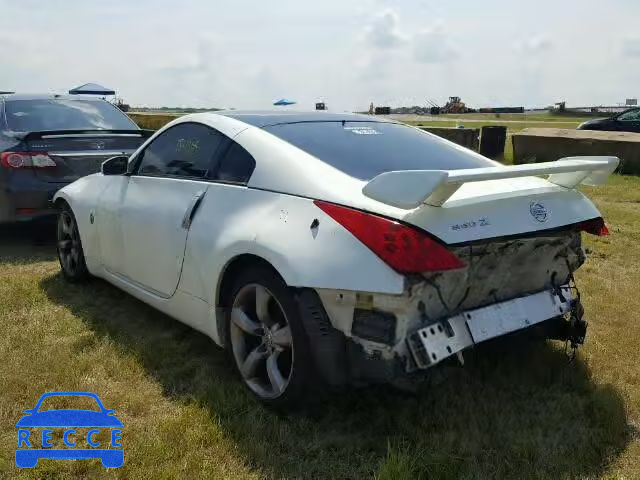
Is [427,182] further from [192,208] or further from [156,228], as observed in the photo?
[156,228]

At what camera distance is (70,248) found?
496cm

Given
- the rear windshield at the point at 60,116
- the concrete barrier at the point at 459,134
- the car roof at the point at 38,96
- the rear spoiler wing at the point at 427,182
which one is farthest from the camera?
the concrete barrier at the point at 459,134

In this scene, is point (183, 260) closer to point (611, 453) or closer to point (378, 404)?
point (378, 404)

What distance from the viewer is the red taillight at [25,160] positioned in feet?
18.7

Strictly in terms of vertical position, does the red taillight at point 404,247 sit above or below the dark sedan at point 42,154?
above

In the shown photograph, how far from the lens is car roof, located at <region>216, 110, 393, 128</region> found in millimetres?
3501

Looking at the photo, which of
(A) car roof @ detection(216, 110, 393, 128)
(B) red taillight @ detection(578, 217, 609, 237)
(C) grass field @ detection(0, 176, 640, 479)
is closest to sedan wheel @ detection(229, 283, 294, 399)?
(C) grass field @ detection(0, 176, 640, 479)

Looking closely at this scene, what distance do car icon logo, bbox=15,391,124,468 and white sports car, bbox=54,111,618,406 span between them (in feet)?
2.13

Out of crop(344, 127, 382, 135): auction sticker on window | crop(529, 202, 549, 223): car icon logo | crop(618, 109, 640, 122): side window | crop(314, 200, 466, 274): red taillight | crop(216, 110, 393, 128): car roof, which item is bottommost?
crop(618, 109, 640, 122): side window

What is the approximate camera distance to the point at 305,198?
2.76 m

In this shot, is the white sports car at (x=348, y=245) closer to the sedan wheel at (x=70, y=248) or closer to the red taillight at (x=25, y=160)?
the sedan wheel at (x=70, y=248)

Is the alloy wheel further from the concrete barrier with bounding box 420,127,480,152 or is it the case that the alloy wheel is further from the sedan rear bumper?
the concrete barrier with bounding box 420,127,480,152

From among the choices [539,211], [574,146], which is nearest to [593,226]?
[539,211]

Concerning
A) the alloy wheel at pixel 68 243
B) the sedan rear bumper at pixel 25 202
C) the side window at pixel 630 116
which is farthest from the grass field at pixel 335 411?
the side window at pixel 630 116
